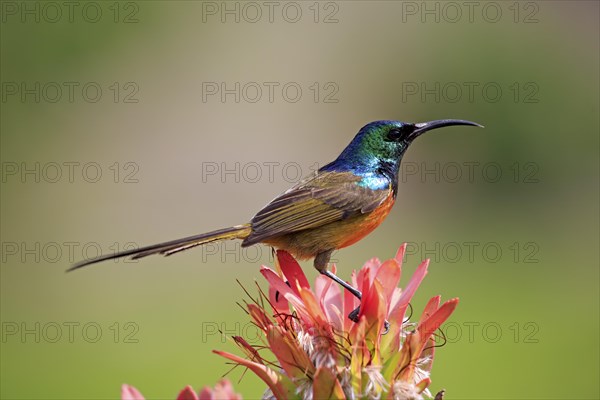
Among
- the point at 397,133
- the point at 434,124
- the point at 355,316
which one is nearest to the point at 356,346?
the point at 355,316

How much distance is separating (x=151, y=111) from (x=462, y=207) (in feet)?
20.1

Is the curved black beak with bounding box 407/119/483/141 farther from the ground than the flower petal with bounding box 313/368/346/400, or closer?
farther from the ground

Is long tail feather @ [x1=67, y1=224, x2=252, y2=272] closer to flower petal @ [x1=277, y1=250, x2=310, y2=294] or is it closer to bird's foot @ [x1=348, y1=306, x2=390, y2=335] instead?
flower petal @ [x1=277, y1=250, x2=310, y2=294]

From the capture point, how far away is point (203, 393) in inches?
62.8

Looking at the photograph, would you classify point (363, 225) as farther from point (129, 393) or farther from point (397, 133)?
point (129, 393)

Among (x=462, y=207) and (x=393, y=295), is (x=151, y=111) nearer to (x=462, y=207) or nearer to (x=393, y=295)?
(x=462, y=207)

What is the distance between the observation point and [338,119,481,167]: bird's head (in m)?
3.30

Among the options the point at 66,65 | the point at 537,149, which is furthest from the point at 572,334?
the point at 66,65

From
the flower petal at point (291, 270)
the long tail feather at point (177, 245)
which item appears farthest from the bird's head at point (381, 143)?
the flower petal at point (291, 270)

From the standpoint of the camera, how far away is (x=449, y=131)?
1633cm

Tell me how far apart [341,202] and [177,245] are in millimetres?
920

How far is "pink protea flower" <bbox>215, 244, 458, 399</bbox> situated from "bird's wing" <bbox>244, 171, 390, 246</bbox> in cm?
92

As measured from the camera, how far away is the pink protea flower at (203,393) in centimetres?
154

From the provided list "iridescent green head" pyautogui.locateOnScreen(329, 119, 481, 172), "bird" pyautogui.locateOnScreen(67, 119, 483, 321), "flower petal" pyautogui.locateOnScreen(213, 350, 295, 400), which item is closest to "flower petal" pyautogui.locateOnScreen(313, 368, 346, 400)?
"flower petal" pyautogui.locateOnScreen(213, 350, 295, 400)
